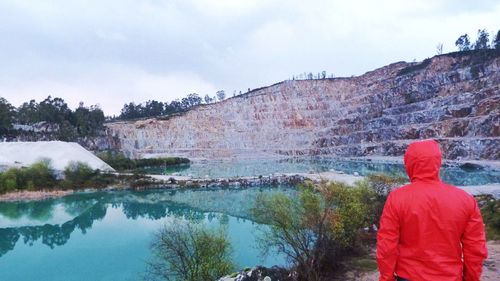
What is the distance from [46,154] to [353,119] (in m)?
53.7

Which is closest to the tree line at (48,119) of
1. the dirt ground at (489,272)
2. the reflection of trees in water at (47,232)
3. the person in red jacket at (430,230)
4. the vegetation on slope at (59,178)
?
the vegetation on slope at (59,178)

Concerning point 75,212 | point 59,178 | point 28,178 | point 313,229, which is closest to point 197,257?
point 313,229

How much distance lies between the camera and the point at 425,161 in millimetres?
3150

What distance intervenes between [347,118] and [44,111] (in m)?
56.6

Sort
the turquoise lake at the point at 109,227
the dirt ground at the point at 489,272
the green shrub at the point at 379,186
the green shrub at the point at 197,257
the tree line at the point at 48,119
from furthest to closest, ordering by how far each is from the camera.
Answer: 1. the tree line at the point at 48,119
2. the green shrub at the point at 379,186
3. the turquoise lake at the point at 109,227
4. the green shrub at the point at 197,257
5. the dirt ground at the point at 489,272

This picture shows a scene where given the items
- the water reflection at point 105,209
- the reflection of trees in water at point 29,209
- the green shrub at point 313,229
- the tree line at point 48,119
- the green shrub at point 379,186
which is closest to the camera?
the green shrub at point 313,229

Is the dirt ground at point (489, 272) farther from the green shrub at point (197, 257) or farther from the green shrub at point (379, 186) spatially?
the green shrub at point (379, 186)

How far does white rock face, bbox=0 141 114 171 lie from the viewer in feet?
163

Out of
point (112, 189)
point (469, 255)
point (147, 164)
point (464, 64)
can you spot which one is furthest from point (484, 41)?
point (469, 255)

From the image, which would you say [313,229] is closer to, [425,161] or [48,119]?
[425,161]

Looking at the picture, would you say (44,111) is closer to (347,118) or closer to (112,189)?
(112,189)

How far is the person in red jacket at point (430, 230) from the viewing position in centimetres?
300

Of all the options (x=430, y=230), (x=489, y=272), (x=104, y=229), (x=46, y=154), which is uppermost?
(x=46, y=154)

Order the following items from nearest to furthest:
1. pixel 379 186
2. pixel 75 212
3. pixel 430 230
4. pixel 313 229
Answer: pixel 430 230, pixel 313 229, pixel 379 186, pixel 75 212
